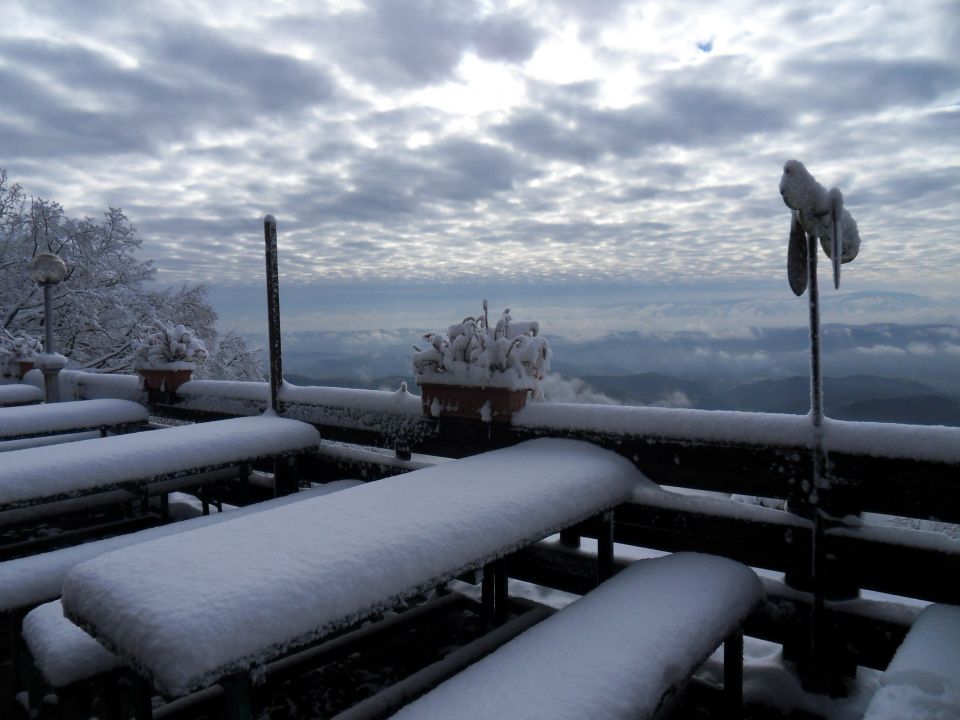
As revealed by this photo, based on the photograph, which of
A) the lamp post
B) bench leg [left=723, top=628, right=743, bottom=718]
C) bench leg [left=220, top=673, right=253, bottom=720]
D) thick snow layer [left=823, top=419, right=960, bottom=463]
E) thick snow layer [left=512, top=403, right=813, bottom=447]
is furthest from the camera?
the lamp post

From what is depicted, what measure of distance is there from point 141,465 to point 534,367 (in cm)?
219

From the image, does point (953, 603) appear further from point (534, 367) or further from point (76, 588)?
point (76, 588)

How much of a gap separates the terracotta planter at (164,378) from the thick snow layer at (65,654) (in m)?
3.97

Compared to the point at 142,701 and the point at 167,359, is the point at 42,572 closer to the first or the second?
the point at 142,701

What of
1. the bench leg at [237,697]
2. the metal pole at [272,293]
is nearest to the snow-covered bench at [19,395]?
the metal pole at [272,293]

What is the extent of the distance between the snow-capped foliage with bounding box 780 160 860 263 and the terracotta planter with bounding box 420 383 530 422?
1.63 metres

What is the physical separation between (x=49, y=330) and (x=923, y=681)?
9.38 meters

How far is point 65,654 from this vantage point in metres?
1.95

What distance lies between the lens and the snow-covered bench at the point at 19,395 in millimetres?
7121

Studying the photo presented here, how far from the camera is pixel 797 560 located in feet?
8.79

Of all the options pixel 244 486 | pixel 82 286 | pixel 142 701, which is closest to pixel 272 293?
pixel 244 486

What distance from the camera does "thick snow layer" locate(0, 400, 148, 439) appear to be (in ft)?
14.8

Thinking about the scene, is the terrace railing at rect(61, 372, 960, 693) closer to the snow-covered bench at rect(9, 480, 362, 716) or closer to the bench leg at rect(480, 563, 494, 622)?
the bench leg at rect(480, 563, 494, 622)

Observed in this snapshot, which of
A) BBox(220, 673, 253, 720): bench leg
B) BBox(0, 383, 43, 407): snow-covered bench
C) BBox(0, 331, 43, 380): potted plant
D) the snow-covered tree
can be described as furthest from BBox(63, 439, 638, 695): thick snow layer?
the snow-covered tree
